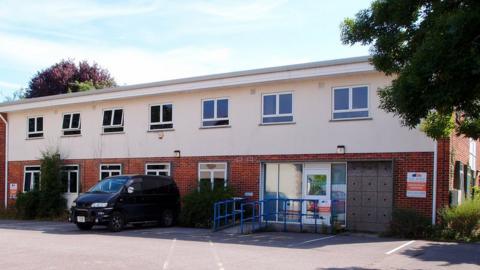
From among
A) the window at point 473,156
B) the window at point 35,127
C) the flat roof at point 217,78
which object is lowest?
the window at point 473,156

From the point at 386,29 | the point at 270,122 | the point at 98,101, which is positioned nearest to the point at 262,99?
the point at 270,122

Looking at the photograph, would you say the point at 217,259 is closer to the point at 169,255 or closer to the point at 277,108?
the point at 169,255

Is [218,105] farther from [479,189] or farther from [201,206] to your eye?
[479,189]

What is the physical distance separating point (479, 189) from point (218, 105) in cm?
1060

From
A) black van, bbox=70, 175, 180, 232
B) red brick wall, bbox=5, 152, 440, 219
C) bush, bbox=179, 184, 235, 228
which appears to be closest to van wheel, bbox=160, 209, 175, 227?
black van, bbox=70, 175, 180, 232

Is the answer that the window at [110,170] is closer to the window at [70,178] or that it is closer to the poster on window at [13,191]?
the window at [70,178]

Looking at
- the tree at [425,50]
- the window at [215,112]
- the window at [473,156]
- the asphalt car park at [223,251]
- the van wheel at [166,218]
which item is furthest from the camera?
the window at [473,156]

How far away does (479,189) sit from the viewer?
22500mm

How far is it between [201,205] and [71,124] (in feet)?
32.6

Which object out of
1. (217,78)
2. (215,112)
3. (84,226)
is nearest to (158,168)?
(215,112)

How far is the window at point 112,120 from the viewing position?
2503cm

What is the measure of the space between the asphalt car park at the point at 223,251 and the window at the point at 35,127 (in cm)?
1115

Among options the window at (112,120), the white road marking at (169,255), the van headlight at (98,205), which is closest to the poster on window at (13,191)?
the window at (112,120)

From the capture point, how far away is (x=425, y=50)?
8789 millimetres
